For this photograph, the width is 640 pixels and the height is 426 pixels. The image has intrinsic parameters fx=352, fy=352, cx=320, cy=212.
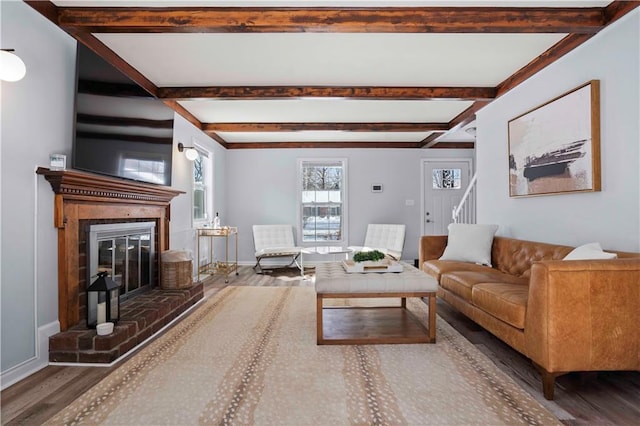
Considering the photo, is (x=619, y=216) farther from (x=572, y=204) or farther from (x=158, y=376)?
(x=158, y=376)

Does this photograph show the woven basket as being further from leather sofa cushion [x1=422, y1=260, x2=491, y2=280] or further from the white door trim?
the white door trim

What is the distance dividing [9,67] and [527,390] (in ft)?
10.7

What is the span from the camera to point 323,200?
682 centimetres

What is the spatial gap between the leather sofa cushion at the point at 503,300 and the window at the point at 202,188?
4.00 meters

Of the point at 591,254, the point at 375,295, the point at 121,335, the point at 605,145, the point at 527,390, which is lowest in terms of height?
the point at 527,390

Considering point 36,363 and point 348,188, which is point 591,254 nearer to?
point 36,363

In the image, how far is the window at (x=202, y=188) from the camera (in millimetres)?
5340

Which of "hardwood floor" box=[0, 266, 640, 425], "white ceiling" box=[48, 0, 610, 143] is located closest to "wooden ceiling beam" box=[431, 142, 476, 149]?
"white ceiling" box=[48, 0, 610, 143]

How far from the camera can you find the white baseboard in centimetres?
199

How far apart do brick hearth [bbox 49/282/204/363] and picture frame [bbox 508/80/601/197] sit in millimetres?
3533

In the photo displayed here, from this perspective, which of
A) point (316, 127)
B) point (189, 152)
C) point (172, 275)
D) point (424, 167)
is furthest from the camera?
point (424, 167)

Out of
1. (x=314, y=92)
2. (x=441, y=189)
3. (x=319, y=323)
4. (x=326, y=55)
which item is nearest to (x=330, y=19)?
(x=326, y=55)

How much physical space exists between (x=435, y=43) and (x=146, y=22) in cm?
219

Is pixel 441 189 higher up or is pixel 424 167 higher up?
pixel 424 167
